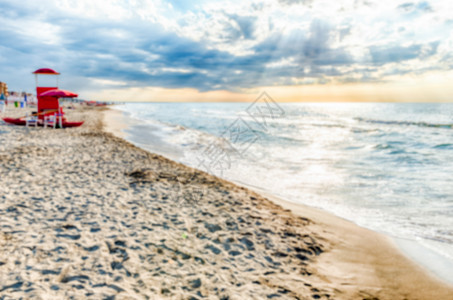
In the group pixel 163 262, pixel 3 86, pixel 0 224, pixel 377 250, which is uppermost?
pixel 3 86

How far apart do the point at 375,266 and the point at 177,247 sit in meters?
3.46

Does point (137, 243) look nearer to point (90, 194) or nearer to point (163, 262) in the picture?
point (163, 262)

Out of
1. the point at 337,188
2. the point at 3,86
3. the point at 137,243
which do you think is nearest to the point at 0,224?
the point at 137,243

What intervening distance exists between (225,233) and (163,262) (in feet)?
4.67

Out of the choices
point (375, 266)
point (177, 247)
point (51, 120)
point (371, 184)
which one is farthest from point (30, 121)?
point (375, 266)

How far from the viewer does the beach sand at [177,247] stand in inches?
135

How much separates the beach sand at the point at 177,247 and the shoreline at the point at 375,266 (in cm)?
2

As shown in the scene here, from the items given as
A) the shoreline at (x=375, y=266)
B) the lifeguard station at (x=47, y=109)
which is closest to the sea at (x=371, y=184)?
Result: the shoreline at (x=375, y=266)

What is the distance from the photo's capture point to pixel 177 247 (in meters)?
4.39

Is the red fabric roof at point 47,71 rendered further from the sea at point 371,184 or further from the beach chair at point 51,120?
the sea at point 371,184

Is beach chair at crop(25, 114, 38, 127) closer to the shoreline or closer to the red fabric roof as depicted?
the red fabric roof

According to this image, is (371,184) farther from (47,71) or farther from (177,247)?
(47,71)

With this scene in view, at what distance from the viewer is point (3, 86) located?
46.1 meters

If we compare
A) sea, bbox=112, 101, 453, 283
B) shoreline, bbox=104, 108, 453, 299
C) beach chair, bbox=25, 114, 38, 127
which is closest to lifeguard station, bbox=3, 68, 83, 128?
beach chair, bbox=25, 114, 38, 127
